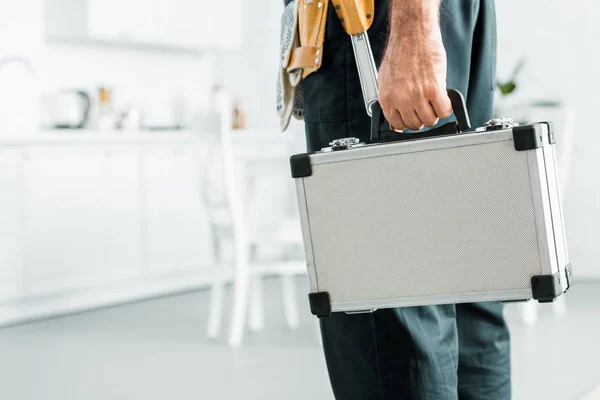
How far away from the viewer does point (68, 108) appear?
160 inches

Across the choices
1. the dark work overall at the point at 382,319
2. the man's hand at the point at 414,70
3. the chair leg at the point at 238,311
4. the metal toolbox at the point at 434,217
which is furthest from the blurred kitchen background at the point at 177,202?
the man's hand at the point at 414,70

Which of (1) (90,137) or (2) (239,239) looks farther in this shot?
(1) (90,137)

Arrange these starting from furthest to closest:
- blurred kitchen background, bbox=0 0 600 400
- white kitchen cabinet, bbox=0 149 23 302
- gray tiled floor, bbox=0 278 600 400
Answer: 1. white kitchen cabinet, bbox=0 149 23 302
2. blurred kitchen background, bbox=0 0 600 400
3. gray tiled floor, bbox=0 278 600 400

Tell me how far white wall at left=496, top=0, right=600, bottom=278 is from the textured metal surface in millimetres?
3545

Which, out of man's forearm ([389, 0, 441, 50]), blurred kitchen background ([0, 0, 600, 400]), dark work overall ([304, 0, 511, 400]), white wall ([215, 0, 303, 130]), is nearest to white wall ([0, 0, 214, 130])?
blurred kitchen background ([0, 0, 600, 400])

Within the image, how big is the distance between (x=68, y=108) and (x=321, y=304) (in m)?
3.38

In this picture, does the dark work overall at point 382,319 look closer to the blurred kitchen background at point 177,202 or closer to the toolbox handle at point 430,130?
the toolbox handle at point 430,130

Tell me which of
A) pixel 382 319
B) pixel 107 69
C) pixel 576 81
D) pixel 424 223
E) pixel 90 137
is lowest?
pixel 382 319

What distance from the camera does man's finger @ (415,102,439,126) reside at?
88 cm

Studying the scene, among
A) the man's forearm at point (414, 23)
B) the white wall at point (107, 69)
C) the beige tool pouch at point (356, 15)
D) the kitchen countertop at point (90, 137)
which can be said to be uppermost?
the white wall at point (107, 69)

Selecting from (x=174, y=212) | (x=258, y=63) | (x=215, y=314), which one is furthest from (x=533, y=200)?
(x=258, y=63)

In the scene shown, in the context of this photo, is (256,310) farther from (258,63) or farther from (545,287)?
(258,63)

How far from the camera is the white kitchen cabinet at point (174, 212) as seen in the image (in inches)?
159

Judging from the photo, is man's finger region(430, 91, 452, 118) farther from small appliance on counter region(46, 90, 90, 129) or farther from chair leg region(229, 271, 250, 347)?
small appliance on counter region(46, 90, 90, 129)
